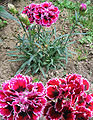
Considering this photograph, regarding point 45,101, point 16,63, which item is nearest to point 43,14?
point 16,63

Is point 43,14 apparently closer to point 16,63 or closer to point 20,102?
point 16,63

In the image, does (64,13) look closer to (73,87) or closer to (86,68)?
(86,68)

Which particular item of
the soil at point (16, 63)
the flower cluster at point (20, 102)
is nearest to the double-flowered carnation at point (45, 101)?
the flower cluster at point (20, 102)

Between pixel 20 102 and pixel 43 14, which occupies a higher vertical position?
pixel 43 14

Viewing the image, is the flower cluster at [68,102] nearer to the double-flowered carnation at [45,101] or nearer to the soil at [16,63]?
the double-flowered carnation at [45,101]

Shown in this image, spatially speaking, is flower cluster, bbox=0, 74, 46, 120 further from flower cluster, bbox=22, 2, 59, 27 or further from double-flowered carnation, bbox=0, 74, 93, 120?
flower cluster, bbox=22, 2, 59, 27

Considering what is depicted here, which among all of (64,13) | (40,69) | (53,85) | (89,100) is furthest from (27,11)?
(64,13)
